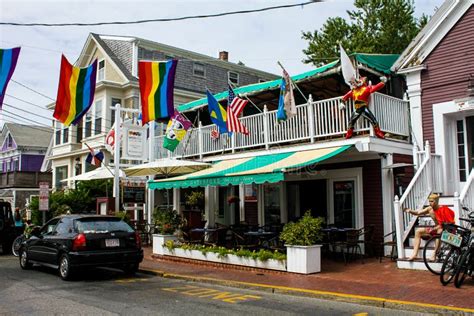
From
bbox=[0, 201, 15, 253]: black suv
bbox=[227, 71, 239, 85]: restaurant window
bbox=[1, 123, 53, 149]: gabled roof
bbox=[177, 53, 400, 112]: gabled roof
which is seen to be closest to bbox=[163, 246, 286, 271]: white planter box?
bbox=[177, 53, 400, 112]: gabled roof

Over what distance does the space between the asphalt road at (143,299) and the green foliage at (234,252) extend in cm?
167

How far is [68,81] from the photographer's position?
44.8ft

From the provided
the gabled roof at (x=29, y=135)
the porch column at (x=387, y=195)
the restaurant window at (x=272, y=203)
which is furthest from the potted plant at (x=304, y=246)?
the gabled roof at (x=29, y=135)

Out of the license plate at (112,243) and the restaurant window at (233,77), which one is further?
the restaurant window at (233,77)

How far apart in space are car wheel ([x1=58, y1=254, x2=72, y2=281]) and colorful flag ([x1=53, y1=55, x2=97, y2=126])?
4.46 m

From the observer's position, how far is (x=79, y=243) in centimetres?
1032

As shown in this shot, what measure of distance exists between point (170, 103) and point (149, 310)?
787cm

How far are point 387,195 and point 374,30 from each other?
1735 cm

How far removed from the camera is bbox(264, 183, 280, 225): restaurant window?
16328 mm

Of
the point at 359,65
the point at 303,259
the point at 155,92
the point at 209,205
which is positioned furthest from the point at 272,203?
the point at 303,259

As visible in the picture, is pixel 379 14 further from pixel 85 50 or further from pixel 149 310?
pixel 149 310

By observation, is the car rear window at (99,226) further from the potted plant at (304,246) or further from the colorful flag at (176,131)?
the colorful flag at (176,131)

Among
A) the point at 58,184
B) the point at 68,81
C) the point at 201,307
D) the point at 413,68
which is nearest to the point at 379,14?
the point at 413,68

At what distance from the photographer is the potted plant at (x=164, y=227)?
14367 mm
